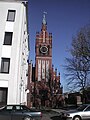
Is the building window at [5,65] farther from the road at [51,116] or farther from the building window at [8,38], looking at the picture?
the road at [51,116]

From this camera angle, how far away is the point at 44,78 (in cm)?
7300

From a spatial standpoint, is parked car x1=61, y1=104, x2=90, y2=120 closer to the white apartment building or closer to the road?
the road

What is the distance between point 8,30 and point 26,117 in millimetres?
13316

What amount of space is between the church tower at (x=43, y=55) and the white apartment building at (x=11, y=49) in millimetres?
46756

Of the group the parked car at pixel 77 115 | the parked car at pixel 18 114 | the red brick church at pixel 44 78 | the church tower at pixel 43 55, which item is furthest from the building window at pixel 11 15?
the church tower at pixel 43 55

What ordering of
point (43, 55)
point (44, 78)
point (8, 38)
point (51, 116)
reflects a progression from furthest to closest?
point (43, 55), point (44, 78), point (8, 38), point (51, 116)

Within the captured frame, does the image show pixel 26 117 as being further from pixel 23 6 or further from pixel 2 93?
pixel 23 6

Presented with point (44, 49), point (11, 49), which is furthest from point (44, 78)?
point (11, 49)

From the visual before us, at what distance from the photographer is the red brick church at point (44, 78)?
67.6 m

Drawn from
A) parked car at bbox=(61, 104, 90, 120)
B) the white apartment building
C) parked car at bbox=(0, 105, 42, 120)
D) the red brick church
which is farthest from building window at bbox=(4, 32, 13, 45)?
the red brick church

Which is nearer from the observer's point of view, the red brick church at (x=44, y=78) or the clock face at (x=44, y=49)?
the red brick church at (x=44, y=78)

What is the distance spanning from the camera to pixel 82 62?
103 feet

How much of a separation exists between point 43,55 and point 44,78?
8.75 metres

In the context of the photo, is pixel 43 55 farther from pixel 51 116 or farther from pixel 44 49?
pixel 51 116
